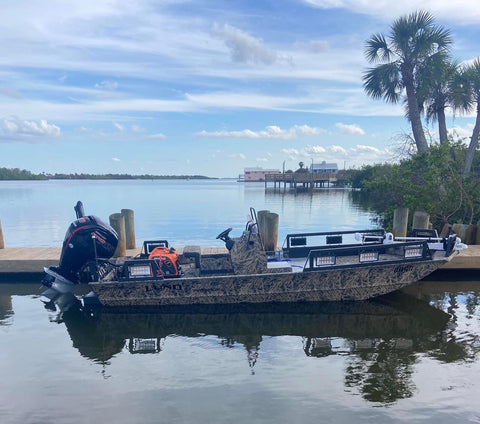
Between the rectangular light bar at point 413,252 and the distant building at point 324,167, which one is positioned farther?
the distant building at point 324,167

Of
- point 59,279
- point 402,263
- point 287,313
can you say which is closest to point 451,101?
point 402,263

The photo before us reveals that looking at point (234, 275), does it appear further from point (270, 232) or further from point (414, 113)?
point (414, 113)

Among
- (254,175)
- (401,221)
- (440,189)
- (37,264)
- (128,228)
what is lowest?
(37,264)

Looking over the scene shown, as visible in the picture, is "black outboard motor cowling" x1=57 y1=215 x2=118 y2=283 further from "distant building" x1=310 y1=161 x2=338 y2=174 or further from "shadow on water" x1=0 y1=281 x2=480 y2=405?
"distant building" x1=310 y1=161 x2=338 y2=174

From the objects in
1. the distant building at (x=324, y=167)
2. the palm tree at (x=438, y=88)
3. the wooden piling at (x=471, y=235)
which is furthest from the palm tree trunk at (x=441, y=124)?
the distant building at (x=324, y=167)

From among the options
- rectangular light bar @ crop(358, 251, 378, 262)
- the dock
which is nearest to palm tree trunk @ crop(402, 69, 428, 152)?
the dock

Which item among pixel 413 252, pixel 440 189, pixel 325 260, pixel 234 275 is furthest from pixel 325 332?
pixel 440 189

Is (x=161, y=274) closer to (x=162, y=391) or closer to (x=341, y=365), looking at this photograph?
(x=162, y=391)

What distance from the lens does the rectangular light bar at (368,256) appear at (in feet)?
28.0

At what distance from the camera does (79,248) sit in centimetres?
862

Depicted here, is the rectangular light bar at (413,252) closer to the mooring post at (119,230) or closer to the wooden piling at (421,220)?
the wooden piling at (421,220)

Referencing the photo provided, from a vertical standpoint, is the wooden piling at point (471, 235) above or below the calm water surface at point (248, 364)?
above

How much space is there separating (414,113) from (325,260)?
15.5m

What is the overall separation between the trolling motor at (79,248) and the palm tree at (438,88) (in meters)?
18.7
